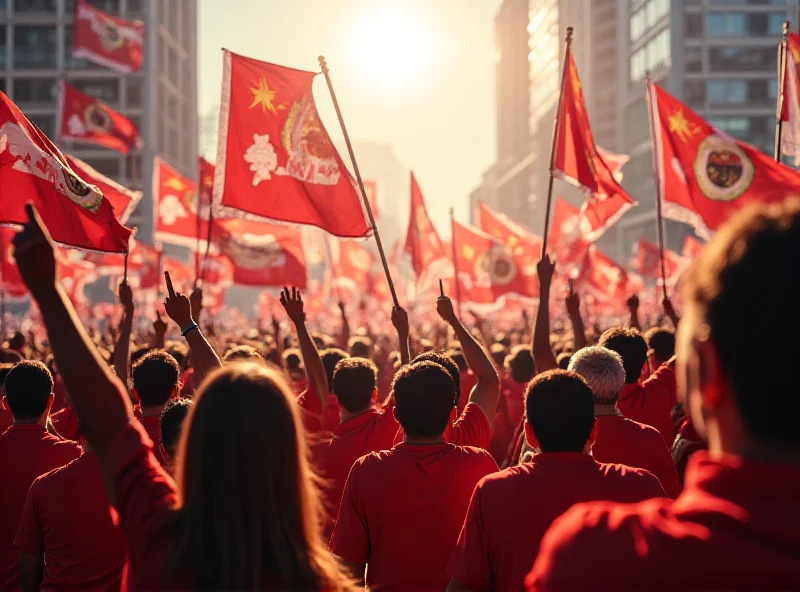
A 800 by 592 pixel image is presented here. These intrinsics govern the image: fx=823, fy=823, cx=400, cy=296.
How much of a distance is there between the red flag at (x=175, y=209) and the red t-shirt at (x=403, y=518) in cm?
1196

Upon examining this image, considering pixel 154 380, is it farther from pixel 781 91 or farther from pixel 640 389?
pixel 781 91

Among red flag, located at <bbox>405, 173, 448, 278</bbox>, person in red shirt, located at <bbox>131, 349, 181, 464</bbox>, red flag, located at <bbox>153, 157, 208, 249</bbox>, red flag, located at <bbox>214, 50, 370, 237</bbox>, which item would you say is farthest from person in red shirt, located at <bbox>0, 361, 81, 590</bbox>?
red flag, located at <bbox>153, 157, 208, 249</bbox>

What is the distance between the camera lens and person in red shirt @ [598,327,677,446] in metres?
4.95

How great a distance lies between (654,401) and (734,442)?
149 inches

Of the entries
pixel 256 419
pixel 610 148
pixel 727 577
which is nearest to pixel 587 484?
pixel 256 419

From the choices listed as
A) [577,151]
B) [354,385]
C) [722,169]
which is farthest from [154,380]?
[722,169]

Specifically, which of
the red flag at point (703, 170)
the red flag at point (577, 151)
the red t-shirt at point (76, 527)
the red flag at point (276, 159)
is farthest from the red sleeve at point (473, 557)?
the red flag at point (703, 170)

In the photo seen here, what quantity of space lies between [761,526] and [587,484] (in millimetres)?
1429

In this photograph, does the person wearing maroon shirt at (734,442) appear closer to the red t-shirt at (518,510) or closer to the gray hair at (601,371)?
the red t-shirt at (518,510)

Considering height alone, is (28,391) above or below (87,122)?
below

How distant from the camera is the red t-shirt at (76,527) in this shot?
3.42 meters

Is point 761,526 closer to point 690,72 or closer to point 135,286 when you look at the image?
point 135,286

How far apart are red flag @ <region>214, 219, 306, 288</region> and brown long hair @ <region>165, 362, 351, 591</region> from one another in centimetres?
1210

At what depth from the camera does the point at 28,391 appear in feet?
13.8
